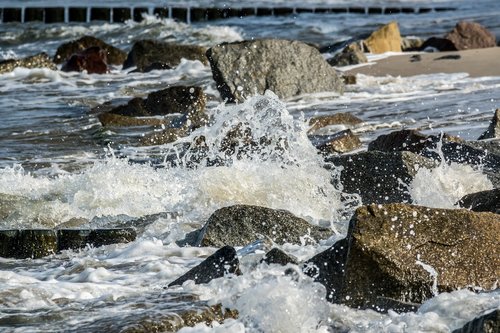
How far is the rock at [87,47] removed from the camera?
19172 mm

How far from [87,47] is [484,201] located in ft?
46.0

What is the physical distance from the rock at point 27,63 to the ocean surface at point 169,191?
23cm

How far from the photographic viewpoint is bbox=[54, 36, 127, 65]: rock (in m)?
19.2

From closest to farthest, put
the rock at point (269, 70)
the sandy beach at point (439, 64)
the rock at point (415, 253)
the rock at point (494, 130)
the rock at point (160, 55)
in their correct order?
the rock at point (415, 253)
the rock at point (494, 130)
the rock at point (269, 70)
the sandy beach at point (439, 64)
the rock at point (160, 55)

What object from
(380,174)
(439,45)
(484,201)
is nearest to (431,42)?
(439,45)

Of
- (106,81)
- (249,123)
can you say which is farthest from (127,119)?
(106,81)

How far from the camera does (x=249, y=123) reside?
9.30 meters

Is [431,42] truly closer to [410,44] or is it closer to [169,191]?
[410,44]

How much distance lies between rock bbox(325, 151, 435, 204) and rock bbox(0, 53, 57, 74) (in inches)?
425

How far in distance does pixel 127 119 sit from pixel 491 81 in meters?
4.53

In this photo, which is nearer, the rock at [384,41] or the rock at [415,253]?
the rock at [415,253]

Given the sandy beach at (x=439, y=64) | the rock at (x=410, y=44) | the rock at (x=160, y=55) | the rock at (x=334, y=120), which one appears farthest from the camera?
the rock at (x=410, y=44)

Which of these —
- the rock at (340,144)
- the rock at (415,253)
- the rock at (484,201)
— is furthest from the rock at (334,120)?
the rock at (415,253)

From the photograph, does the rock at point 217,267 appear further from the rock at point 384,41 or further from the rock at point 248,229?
the rock at point 384,41
